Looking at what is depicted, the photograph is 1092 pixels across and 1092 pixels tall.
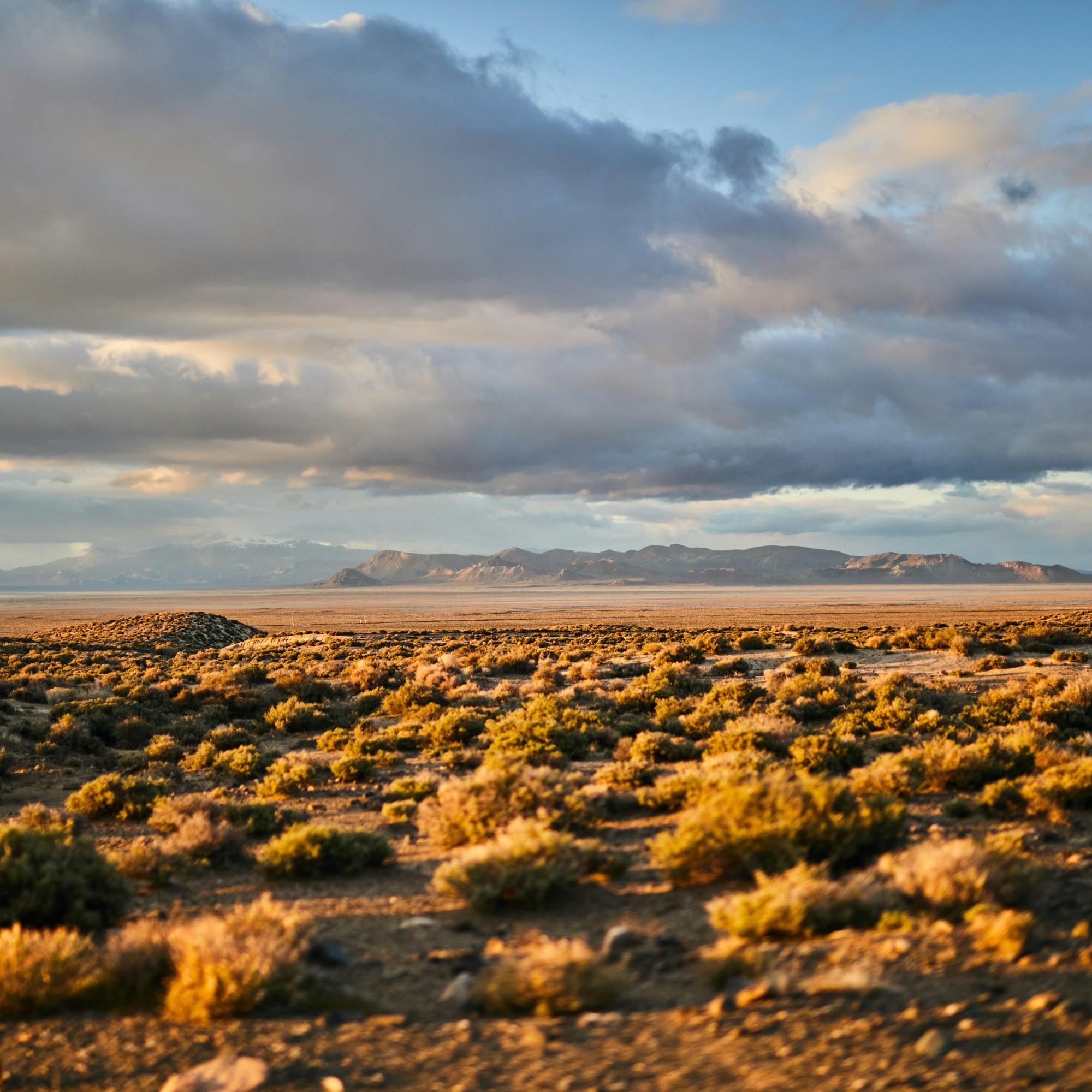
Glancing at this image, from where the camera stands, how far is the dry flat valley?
5.25 meters

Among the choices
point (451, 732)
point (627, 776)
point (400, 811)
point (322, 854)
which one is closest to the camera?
point (322, 854)

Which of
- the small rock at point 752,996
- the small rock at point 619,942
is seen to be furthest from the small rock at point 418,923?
the small rock at point 752,996

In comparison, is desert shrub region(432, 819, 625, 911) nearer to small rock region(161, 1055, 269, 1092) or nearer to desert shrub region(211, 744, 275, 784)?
small rock region(161, 1055, 269, 1092)

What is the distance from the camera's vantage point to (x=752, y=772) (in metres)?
11.5

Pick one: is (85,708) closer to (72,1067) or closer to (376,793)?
(376,793)

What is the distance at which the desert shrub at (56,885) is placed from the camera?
768 centimetres

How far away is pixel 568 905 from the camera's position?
821 cm

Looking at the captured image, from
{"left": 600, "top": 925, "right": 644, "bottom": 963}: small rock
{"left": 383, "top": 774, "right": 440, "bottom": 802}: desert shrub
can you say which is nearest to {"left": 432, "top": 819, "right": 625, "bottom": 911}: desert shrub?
{"left": 600, "top": 925, "right": 644, "bottom": 963}: small rock

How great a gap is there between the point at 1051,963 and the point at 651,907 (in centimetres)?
334

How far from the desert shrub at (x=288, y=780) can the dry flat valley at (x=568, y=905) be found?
0.09 m

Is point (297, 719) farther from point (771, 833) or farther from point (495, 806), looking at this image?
point (771, 833)

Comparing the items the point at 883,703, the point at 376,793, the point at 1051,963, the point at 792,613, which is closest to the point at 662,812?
the point at 376,793

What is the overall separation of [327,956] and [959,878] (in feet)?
17.7

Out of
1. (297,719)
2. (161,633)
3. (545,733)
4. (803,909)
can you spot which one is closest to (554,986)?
(803,909)
